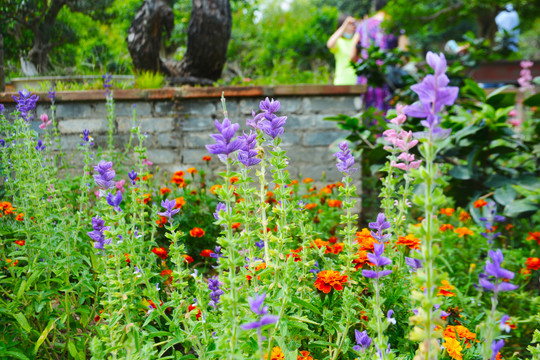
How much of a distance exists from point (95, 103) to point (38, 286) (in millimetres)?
2972

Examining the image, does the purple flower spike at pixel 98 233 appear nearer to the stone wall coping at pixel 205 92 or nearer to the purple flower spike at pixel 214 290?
the purple flower spike at pixel 214 290

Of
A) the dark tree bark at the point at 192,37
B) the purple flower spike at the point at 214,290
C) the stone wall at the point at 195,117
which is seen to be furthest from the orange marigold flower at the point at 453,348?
the dark tree bark at the point at 192,37

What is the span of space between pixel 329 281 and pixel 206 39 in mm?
4171

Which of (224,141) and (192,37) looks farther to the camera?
(192,37)

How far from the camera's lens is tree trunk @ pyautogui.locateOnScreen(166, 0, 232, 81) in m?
4.93

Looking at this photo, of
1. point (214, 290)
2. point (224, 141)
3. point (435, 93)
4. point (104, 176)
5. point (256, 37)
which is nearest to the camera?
point (435, 93)

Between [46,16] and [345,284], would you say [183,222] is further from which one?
[46,16]

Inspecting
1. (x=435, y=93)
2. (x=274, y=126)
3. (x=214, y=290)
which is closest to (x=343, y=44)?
(x=274, y=126)

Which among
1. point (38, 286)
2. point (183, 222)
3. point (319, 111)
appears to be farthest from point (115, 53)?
point (38, 286)

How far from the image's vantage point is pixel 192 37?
5.05 m

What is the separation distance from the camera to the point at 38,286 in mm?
1740

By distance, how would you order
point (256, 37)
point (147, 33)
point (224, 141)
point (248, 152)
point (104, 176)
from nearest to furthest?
point (224, 141) < point (248, 152) < point (104, 176) < point (147, 33) < point (256, 37)

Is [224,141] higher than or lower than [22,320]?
higher

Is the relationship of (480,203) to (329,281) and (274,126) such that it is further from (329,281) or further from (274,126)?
(274,126)
